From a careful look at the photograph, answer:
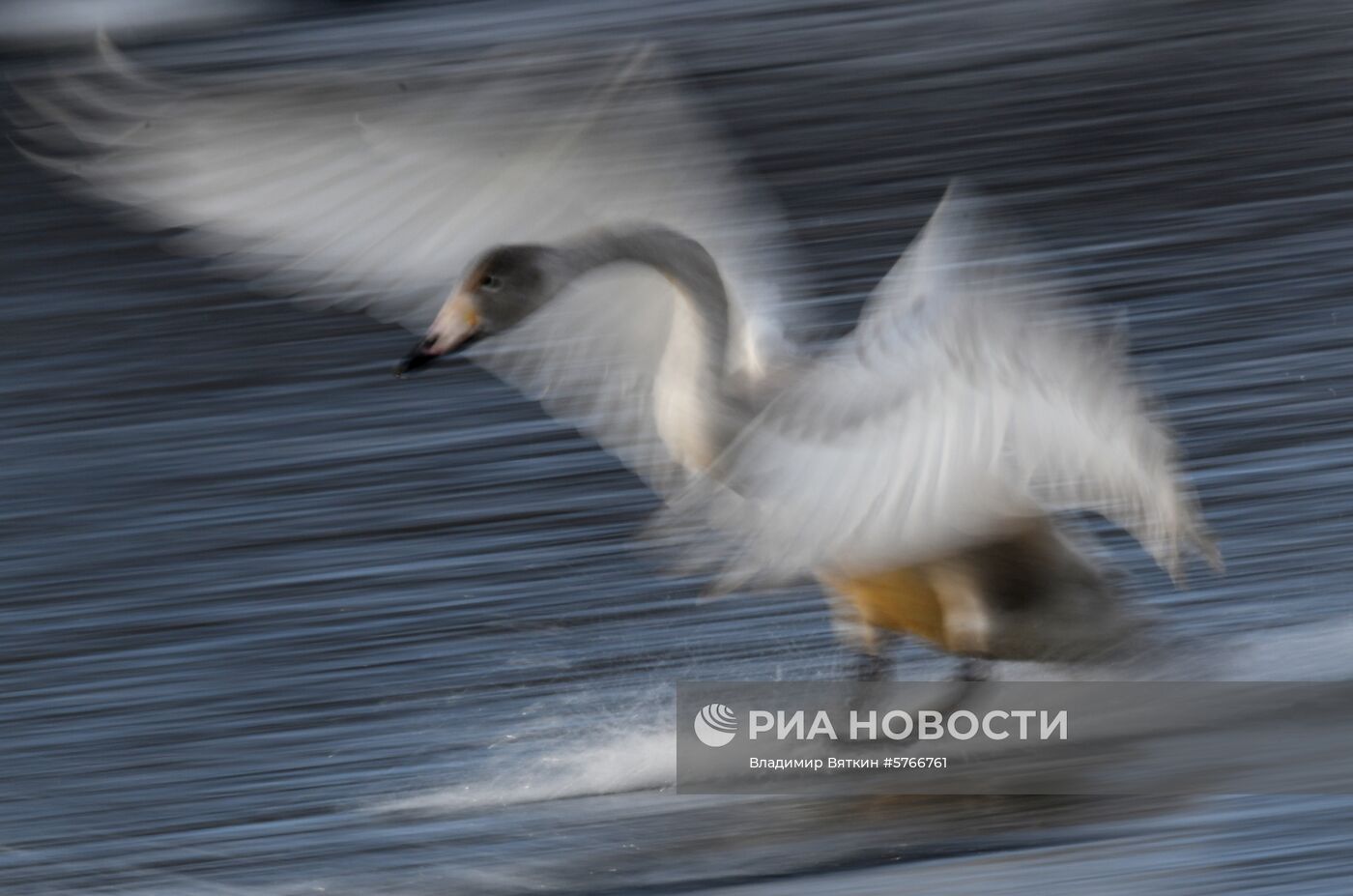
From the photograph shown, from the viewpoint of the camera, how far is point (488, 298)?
4.18 m

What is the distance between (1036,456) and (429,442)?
2224 mm

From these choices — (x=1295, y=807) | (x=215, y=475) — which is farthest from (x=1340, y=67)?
(x=1295, y=807)

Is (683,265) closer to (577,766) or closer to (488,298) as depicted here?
(488,298)

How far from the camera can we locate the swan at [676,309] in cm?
368

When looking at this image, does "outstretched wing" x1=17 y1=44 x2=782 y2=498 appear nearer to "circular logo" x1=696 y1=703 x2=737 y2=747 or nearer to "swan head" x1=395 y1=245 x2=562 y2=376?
"swan head" x1=395 y1=245 x2=562 y2=376

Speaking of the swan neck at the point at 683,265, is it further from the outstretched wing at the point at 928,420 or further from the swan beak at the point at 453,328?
the outstretched wing at the point at 928,420

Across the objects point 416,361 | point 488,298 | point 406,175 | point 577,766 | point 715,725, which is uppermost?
point 406,175

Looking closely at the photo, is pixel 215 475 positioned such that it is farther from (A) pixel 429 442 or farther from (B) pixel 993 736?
(B) pixel 993 736
